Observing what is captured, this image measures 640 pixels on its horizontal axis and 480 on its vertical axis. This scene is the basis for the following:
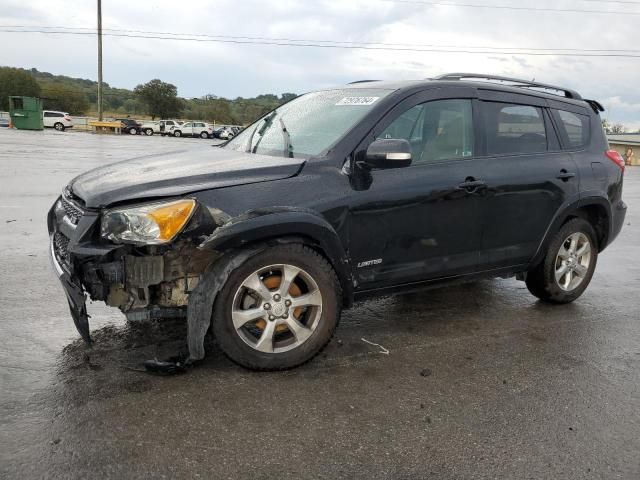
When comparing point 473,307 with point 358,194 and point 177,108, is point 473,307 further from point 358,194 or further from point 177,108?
point 177,108

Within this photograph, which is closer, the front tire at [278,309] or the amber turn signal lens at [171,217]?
the amber turn signal lens at [171,217]

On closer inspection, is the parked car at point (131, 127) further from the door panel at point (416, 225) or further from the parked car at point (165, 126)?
the door panel at point (416, 225)

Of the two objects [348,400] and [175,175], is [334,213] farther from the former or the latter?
[348,400]

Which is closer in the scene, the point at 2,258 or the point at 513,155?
the point at 513,155

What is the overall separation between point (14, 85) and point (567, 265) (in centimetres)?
8320

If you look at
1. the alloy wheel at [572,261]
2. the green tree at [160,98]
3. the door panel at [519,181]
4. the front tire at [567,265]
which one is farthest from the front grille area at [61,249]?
the green tree at [160,98]

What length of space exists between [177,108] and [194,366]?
78.9m

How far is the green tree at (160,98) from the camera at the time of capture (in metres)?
76.0

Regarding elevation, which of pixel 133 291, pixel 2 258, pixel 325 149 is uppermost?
pixel 325 149

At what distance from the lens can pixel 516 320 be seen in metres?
4.82

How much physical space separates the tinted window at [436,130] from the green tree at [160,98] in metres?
77.0

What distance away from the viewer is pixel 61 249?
353cm

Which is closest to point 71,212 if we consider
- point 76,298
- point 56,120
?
point 76,298

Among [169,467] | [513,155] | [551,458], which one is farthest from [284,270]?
[513,155]
